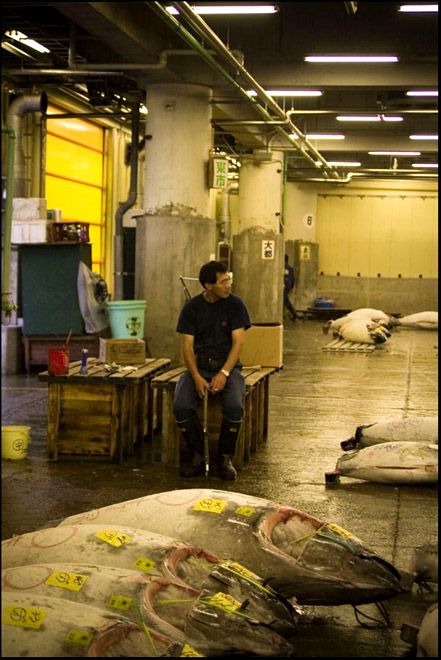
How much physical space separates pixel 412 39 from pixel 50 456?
8590 mm

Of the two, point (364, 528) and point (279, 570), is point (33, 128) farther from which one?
point (279, 570)

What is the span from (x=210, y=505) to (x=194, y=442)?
2.57 metres

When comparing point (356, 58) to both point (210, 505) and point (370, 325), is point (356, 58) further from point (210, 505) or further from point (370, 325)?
point (210, 505)

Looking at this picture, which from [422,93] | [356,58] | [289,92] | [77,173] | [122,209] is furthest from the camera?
[77,173]

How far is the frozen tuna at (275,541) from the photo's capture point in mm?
4016

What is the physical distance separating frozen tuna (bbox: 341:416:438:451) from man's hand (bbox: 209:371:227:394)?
1.39 metres

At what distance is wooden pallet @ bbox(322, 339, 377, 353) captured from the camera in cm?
1741

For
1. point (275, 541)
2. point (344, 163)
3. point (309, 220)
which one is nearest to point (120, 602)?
point (275, 541)

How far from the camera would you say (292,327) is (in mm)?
24094

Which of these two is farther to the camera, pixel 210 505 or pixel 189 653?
pixel 210 505

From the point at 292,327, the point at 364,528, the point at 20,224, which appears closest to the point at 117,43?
the point at 20,224

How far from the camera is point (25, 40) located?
13438 millimetres

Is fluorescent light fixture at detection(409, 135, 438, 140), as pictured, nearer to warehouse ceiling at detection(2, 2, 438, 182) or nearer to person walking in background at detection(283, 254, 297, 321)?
warehouse ceiling at detection(2, 2, 438, 182)

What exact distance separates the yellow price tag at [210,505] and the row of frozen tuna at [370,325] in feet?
47.2
